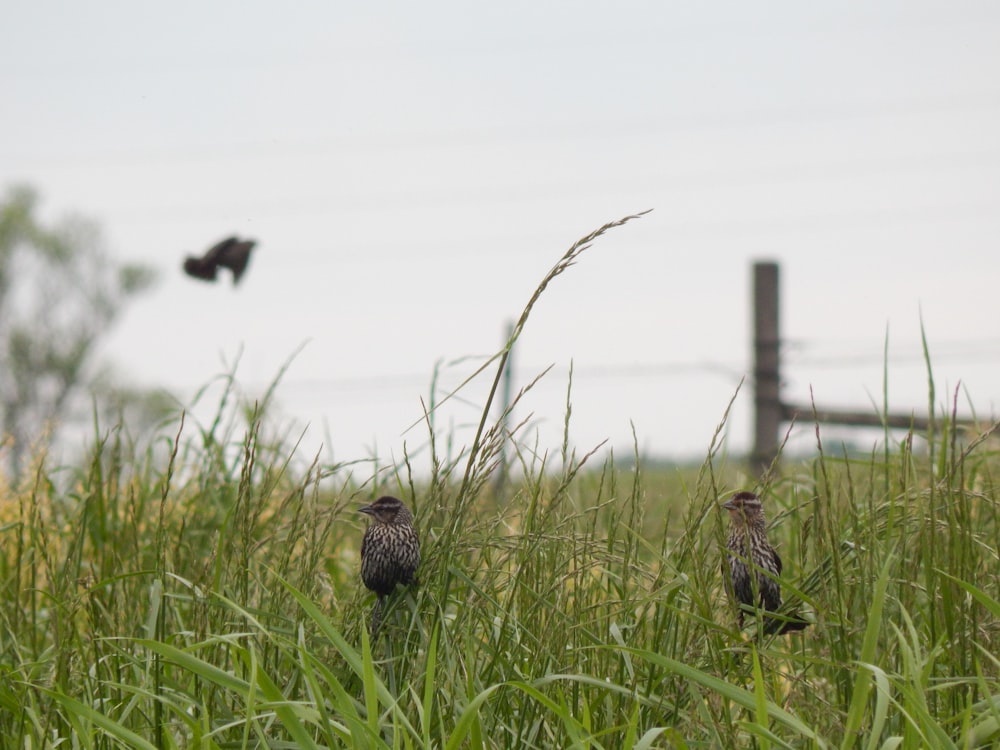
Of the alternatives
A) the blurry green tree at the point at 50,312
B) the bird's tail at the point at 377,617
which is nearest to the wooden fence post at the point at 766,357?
the bird's tail at the point at 377,617

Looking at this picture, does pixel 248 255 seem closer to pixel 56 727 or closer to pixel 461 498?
pixel 56 727

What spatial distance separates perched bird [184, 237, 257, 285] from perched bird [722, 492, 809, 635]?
7.95ft

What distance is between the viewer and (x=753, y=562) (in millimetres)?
1808

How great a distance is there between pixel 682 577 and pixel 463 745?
0.52 m

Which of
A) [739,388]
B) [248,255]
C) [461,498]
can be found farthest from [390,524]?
[248,255]

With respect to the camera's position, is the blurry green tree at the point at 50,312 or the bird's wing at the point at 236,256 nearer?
the bird's wing at the point at 236,256

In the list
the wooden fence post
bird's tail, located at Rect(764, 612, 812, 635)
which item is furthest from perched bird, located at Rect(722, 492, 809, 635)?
the wooden fence post

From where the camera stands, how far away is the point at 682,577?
1737 mm

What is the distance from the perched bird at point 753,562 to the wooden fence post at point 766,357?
606 centimetres

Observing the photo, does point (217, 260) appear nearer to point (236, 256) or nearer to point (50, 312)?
point (236, 256)

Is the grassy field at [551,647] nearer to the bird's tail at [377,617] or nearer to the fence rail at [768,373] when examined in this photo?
the bird's tail at [377,617]

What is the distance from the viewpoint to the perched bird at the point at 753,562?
1824 millimetres

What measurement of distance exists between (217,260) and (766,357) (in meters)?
5.22

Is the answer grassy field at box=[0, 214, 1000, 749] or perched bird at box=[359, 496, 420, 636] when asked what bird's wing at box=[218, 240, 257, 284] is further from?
perched bird at box=[359, 496, 420, 636]
